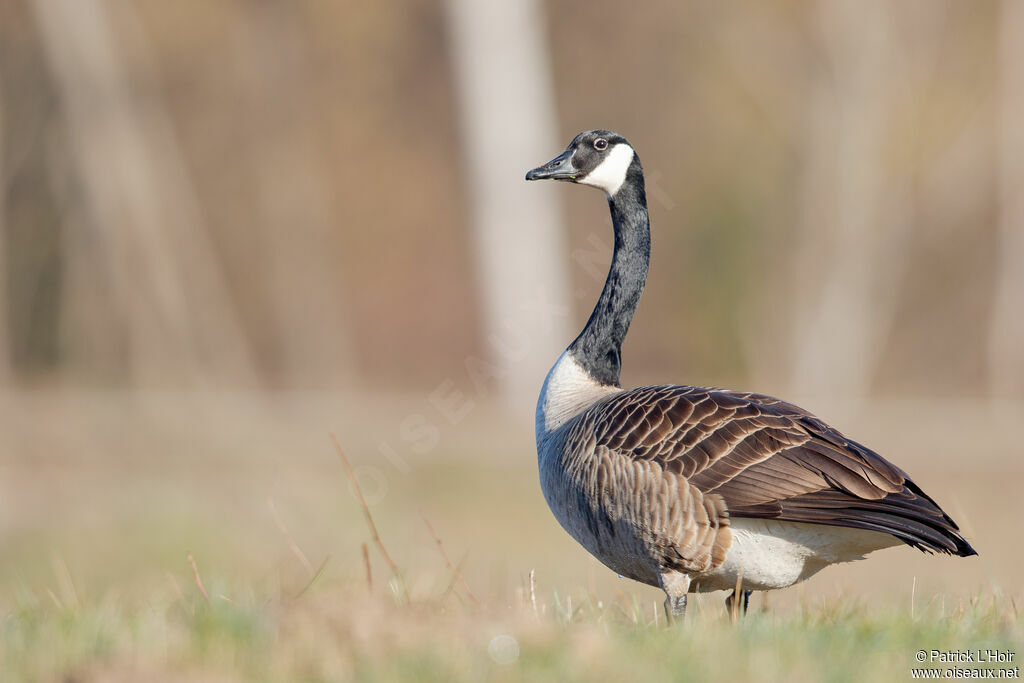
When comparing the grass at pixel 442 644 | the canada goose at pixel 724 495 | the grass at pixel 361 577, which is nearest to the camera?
the grass at pixel 442 644

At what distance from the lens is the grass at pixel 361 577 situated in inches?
143

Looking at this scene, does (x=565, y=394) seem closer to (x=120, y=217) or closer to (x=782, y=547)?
(x=782, y=547)

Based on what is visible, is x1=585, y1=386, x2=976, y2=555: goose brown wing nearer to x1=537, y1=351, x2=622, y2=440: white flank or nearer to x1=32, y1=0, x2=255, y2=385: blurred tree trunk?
x1=537, y1=351, x2=622, y2=440: white flank

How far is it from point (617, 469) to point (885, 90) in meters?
20.7

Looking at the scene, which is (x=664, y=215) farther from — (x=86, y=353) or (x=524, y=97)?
(x=86, y=353)

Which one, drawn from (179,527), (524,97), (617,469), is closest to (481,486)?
(179,527)

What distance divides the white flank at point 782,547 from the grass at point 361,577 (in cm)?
21

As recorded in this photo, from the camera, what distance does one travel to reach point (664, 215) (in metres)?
27.6

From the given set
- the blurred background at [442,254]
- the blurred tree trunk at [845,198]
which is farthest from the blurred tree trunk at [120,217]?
the blurred tree trunk at [845,198]

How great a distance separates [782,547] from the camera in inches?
195

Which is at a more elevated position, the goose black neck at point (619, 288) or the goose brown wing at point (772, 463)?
the goose black neck at point (619, 288)

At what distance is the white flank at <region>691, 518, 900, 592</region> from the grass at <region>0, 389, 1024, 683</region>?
0.21m

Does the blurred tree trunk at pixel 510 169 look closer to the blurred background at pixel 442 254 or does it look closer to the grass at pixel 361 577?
the blurred background at pixel 442 254

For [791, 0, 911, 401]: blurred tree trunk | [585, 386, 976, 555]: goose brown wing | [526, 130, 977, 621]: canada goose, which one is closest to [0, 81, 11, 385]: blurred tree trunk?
[791, 0, 911, 401]: blurred tree trunk
